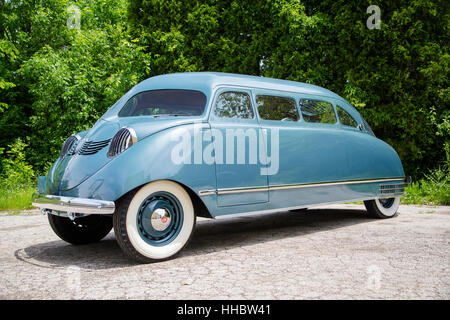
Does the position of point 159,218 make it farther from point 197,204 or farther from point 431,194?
point 431,194

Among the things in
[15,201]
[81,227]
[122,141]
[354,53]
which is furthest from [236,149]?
[354,53]

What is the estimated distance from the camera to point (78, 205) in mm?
3596

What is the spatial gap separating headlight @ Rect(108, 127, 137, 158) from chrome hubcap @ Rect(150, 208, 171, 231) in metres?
Answer: 0.63

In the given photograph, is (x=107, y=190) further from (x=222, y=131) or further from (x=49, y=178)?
(x=222, y=131)

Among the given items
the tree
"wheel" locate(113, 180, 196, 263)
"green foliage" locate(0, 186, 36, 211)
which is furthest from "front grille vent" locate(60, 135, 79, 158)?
the tree

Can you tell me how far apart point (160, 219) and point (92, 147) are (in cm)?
94

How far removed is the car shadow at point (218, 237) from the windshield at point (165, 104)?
1.46 meters

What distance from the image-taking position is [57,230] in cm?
459

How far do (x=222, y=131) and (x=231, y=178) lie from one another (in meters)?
0.49

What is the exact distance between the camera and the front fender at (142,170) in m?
3.60

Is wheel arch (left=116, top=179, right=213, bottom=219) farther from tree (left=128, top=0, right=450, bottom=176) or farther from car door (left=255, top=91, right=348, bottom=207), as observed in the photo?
tree (left=128, top=0, right=450, bottom=176)

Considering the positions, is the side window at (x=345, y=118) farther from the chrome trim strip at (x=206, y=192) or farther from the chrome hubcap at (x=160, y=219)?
the chrome hubcap at (x=160, y=219)

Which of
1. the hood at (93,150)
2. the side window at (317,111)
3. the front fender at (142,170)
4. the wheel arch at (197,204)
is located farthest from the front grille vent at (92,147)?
the side window at (317,111)
